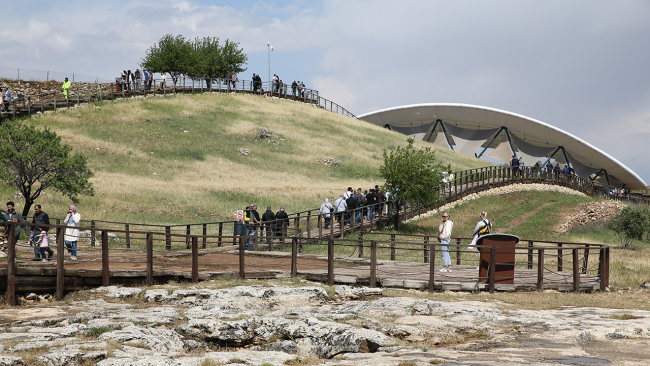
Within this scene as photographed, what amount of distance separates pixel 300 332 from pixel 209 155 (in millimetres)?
37434

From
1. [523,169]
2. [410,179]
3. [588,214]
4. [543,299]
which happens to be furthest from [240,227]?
[523,169]

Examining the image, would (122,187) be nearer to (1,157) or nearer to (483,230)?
(1,157)

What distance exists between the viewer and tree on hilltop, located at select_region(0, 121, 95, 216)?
81.4 feet

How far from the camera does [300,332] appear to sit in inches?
368

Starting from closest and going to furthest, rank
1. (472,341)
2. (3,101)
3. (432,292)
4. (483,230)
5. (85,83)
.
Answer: (472,341) < (432,292) < (483,230) < (3,101) < (85,83)

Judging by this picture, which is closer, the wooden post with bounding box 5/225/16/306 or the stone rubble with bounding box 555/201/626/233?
the wooden post with bounding box 5/225/16/306

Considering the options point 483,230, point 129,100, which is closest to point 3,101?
point 129,100

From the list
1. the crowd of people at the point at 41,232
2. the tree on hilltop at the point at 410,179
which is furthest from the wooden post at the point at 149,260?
the tree on hilltop at the point at 410,179

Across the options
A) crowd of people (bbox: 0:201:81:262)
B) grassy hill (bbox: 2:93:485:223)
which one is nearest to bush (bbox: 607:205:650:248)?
grassy hill (bbox: 2:93:485:223)

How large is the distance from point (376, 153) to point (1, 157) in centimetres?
3380

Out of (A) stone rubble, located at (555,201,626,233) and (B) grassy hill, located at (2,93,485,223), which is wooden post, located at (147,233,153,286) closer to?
(B) grassy hill, located at (2,93,485,223)

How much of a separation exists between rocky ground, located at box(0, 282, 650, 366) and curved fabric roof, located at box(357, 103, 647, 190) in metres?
59.0

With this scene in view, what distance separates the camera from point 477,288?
13570 mm

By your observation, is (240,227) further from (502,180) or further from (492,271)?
(502,180)
